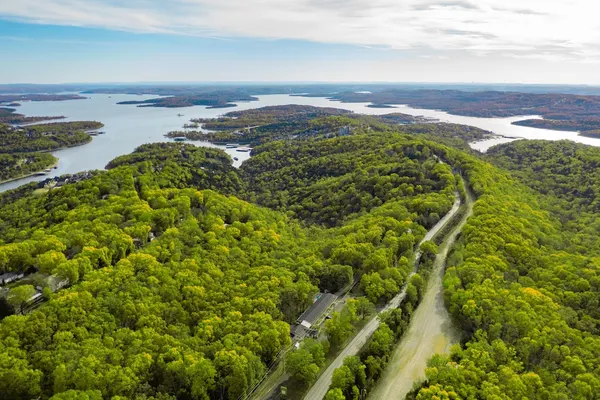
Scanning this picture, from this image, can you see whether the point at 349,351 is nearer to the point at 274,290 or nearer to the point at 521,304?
the point at 274,290

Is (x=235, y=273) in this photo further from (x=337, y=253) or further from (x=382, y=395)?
(x=382, y=395)

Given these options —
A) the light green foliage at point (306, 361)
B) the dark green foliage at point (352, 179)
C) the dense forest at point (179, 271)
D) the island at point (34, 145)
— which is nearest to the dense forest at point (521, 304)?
the dense forest at point (179, 271)

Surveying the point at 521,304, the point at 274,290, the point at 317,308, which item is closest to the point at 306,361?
the point at 317,308

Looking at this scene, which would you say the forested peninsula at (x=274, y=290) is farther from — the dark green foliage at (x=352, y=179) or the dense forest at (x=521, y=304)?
the dark green foliage at (x=352, y=179)

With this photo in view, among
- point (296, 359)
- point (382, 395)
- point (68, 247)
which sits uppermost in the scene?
point (68, 247)

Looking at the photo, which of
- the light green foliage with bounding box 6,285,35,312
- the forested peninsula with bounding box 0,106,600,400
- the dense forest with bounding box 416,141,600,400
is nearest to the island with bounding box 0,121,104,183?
the forested peninsula with bounding box 0,106,600,400

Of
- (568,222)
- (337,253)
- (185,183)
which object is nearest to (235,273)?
(337,253)
